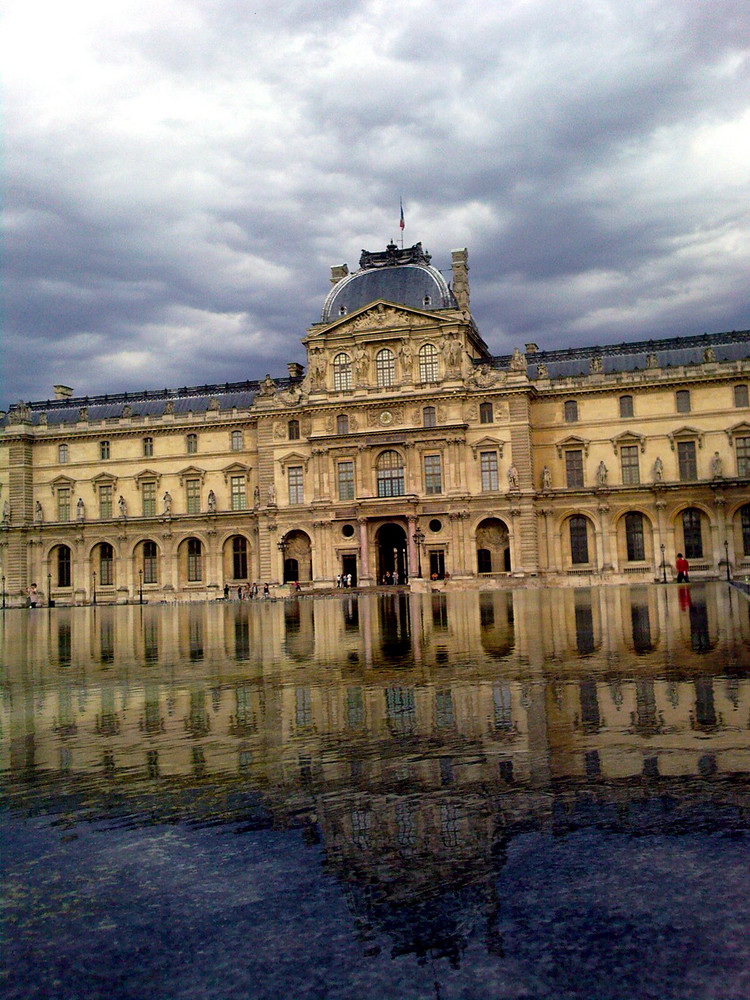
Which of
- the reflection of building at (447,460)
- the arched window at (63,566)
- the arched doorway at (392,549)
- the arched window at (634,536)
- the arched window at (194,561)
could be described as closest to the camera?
the reflection of building at (447,460)

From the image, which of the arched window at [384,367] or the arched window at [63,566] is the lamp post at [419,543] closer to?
the arched window at [384,367]

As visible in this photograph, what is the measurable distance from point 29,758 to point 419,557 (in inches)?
2171

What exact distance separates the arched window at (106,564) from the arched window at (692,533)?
44.3 m

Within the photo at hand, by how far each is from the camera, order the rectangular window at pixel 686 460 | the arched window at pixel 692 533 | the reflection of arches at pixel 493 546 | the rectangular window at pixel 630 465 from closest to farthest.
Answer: the arched window at pixel 692 533
the rectangular window at pixel 686 460
the reflection of arches at pixel 493 546
the rectangular window at pixel 630 465

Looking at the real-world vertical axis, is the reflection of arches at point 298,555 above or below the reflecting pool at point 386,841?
above

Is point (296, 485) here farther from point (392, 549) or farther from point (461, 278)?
point (461, 278)

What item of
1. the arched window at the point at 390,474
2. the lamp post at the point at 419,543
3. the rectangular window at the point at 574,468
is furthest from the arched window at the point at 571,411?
the lamp post at the point at 419,543

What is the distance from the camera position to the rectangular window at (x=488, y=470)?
62.3 metres

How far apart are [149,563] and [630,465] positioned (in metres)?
38.2

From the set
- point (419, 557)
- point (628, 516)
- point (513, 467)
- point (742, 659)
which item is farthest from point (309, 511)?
point (742, 659)

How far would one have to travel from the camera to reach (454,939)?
11.1 ft

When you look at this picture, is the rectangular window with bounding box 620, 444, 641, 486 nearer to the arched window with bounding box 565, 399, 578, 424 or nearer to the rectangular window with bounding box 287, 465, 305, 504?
the arched window with bounding box 565, 399, 578, 424

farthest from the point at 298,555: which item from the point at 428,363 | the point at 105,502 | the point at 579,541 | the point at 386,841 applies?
the point at 386,841

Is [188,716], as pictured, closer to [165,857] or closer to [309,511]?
[165,857]
